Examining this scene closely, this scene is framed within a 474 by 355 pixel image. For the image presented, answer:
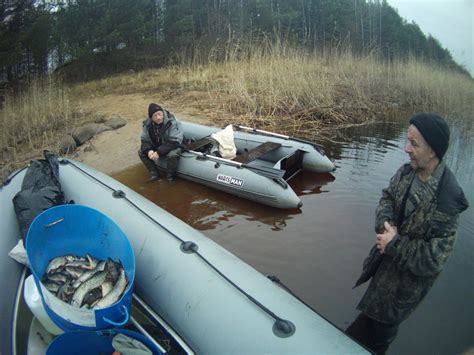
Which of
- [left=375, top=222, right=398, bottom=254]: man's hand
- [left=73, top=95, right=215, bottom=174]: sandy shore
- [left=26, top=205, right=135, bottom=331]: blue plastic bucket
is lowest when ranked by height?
[left=73, top=95, right=215, bottom=174]: sandy shore

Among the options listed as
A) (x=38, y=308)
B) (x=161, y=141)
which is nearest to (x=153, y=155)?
(x=161, y=141)

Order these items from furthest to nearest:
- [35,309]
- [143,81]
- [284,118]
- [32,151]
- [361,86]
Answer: [143,81] → [361,86] → [284,118] → [32,151] → [35,309]

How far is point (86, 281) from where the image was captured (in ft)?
6.09

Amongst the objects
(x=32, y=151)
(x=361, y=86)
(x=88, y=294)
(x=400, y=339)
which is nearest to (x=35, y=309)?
(x=88, y=294)

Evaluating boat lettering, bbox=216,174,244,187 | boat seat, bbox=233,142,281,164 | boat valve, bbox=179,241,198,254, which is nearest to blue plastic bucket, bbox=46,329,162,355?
boat valve, bbox=179,241,198,254

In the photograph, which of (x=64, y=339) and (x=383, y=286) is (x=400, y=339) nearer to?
(x=383, y=286)

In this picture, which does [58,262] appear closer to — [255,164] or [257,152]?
[255,164]

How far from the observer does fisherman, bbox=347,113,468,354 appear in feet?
5.46

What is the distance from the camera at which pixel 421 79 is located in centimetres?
1048

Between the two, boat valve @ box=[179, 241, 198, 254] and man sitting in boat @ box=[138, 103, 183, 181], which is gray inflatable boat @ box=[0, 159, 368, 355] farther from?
man sitting in boat @ box=[138, 103, 183, 181]

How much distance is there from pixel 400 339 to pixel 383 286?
0.82 meters

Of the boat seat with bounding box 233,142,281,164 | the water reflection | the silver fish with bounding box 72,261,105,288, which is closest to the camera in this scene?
the silver fish with bounding box 72,261,105,288

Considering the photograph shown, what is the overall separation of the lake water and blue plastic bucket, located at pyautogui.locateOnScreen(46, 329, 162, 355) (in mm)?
1600

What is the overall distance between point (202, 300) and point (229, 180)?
8.91 ft
